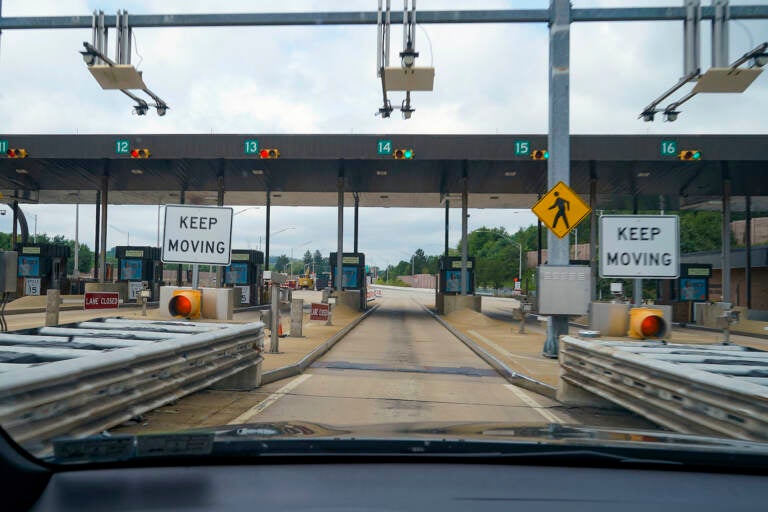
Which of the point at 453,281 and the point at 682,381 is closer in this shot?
the point at 682,381

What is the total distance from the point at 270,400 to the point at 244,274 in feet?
88.0

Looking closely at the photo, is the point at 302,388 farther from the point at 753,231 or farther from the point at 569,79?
the point at 753,231

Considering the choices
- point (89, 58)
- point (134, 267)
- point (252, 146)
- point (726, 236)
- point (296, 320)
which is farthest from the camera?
point (134, 267)

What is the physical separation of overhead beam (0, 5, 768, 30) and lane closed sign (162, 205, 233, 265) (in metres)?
4.26

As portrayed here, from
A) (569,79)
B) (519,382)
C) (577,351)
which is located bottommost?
(519,382)

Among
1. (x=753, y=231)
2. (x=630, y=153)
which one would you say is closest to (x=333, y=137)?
(x=630, y=153)

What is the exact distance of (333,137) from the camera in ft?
80.6

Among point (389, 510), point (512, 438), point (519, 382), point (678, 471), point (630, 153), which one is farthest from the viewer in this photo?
point (630, 153)

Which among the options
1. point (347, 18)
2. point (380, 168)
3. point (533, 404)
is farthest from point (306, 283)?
point (533, 404)

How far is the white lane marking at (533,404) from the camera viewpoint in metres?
7.25

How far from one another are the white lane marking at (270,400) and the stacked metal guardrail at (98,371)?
0.54 metres

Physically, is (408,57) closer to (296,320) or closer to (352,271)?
(296,320)

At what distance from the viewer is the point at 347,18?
11570mm

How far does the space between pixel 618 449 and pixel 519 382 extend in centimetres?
767
